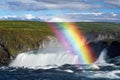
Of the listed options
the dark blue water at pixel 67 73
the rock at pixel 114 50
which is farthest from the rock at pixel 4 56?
the rock at pixel 114 50

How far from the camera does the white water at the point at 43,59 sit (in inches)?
4525

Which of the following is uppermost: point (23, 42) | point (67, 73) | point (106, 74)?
point (106, 74)

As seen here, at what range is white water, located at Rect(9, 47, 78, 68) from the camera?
115 meters

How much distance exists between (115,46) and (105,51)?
514cm

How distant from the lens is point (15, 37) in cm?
15400

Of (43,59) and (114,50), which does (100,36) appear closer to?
(43,59)

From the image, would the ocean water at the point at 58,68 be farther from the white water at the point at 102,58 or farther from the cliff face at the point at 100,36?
the cliff face at the point at 100,36

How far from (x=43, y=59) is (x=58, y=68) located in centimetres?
1917

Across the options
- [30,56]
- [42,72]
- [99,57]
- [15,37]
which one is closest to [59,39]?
[15,37]

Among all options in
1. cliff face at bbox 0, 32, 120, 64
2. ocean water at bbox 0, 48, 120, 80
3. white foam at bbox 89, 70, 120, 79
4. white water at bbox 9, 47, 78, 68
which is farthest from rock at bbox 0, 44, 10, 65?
white foam at bbox 89, 70, 120, 79

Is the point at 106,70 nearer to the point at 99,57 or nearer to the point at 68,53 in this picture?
the point at 99,57

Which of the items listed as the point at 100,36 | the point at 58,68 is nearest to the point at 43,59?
the point at 58,68

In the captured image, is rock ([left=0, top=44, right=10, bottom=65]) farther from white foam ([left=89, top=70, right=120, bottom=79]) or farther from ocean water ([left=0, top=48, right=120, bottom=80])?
white foam ([left=89, top=70, right=120, bottom=79])

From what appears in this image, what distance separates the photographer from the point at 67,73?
92.7m
